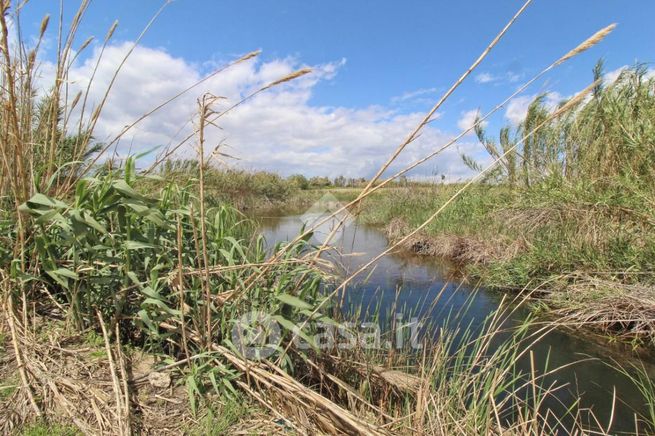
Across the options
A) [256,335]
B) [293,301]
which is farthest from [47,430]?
[293,301]

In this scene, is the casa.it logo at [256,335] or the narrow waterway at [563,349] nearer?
the casa.it logo at [256,335]

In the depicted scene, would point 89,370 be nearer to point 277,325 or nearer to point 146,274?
point 146,274

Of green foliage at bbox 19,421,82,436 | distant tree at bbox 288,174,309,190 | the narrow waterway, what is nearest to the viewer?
green foliage at bbox 19,421,82,436

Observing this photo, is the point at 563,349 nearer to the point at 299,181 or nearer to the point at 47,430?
the point at 47,430

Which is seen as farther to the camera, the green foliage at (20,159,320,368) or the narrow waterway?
the narrow waterway

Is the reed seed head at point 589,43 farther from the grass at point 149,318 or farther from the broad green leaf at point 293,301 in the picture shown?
the broad green leaf at point 293,301

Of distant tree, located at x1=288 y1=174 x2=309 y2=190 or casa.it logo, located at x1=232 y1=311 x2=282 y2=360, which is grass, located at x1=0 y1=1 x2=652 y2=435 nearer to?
casa.it logo, located at x1=232 y1=311 x2=282 y2=360

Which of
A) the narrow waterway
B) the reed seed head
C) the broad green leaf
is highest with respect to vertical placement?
the reed seed head

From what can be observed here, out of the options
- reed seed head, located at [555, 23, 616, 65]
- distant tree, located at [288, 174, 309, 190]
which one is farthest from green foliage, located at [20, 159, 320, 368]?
distant tree, located at [288, 174, 309, 190]

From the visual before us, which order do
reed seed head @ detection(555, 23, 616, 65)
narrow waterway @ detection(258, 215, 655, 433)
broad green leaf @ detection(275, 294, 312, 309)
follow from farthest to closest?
narrow waterway @ detection(258, 215, 655, 433) → broad green leaf @ detection(275, 294, 312, 309) → reed seed head @ detection(555, 23, 616, 65)

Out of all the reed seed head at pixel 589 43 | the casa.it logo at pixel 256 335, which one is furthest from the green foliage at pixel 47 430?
the reed seed head at pixel 589 43

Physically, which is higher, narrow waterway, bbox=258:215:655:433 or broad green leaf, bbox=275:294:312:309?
broad green leaf, bbox=275:294:312:309

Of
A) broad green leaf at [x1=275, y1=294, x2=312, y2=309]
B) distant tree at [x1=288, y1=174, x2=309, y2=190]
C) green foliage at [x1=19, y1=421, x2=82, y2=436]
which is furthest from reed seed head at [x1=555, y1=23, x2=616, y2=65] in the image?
distant tree at [x1=288, y1=174, x2=309, y2=190]

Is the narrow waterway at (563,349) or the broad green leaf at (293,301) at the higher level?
the broad green leaf at (293,301)
